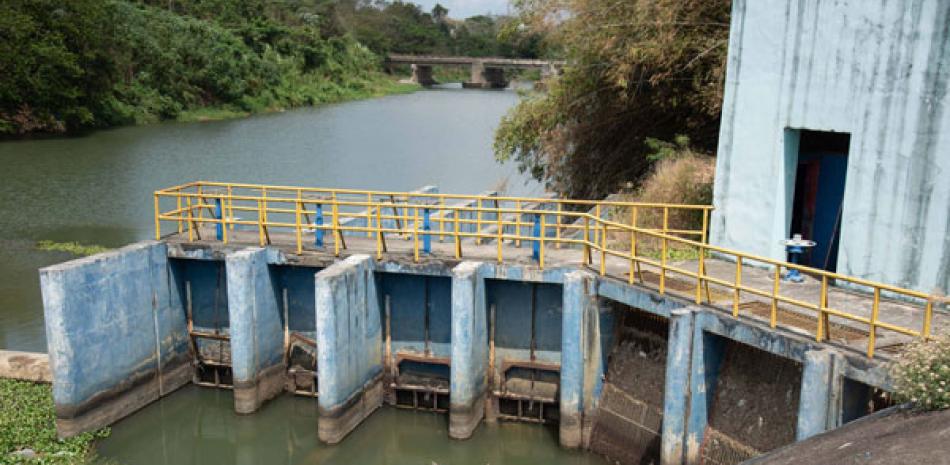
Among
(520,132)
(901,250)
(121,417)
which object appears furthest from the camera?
(520,132)

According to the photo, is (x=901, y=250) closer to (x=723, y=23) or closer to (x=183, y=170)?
(x=723, y=23)

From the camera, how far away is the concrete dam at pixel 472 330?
1202cm

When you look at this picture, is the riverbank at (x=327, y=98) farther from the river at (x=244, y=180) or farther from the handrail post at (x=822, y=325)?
the handrail post at (x=822, y=325)

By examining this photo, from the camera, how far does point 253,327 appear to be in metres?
15.1

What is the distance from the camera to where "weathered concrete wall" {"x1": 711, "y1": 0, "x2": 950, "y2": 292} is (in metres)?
12.4

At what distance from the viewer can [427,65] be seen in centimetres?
9925

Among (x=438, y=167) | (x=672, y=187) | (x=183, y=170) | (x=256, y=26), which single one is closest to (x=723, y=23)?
(x=672, y=187)

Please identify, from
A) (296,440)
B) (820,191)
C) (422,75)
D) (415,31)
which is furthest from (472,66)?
(296,440)

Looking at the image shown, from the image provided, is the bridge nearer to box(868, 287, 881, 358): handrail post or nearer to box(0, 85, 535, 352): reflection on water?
box(0, 85, 535, 352): reflection on water

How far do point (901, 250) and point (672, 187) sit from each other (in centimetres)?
647

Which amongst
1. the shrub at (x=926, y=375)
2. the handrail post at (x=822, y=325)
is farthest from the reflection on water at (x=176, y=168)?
the shrub at (x=926, y=375)

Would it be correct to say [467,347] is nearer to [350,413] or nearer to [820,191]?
[350,413]

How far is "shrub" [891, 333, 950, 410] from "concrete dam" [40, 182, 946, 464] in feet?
5.25

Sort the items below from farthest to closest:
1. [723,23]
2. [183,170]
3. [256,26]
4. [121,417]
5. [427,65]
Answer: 1. [427,65]
2. [256,26]
3. [183,170]
4. [723,23]
5. [121,417]
